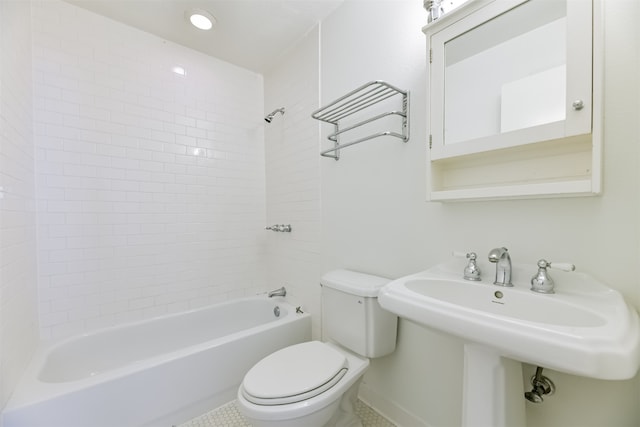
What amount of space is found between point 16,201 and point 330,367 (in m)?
1.62

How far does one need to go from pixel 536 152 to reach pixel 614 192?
0.79 ft

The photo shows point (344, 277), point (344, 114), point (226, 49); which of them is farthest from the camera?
point (226, 49)

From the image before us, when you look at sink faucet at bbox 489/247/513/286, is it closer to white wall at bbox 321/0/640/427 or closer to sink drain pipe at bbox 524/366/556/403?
white wall at bbox 321/0/640/427

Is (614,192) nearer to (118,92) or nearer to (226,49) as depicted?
(226,49)

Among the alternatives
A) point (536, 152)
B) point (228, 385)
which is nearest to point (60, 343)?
point (228, 385)

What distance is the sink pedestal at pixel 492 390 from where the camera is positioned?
0.83 meters

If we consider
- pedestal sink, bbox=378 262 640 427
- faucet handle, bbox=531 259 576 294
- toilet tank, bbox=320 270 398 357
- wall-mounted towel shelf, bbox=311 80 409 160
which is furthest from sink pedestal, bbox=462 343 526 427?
wall-mounted towel shelf, bbox=311 80 409 160

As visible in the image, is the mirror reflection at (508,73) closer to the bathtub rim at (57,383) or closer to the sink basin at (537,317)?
the sink basin at (537,317)

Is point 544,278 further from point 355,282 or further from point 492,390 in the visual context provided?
point 355,282

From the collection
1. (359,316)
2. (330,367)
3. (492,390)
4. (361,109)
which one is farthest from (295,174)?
(492,390)

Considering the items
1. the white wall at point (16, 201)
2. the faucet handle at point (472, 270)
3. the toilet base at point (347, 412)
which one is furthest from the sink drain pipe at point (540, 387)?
the white wall at point (16, 201)

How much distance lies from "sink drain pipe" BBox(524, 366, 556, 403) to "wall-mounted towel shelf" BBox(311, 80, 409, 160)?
1062 millimetres

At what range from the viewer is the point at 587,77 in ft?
2.65

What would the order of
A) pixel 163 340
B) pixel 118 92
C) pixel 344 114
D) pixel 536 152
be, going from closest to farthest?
pixel 536 152 < pixel 344 114 < pixel 118 92 < pixel 163 340
